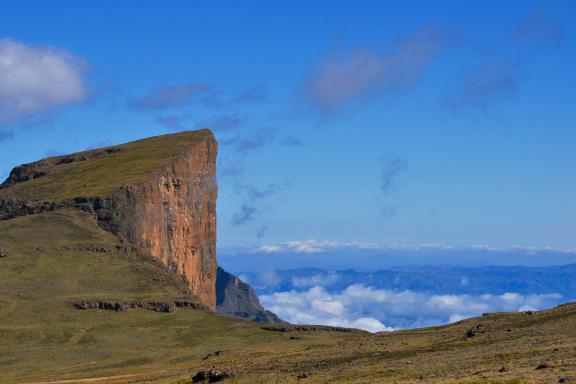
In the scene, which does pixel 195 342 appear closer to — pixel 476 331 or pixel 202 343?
pixel 202 343

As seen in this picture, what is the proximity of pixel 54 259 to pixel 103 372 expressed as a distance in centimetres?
6749

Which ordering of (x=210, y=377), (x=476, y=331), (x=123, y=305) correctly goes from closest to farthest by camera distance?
(x=210, y=377)
(x=476, y=331)
(x=123, y=305)

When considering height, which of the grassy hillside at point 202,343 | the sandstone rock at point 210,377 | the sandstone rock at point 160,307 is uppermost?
the sandstone rock at point 160,307

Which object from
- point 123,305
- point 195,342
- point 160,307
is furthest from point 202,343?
point 123,305

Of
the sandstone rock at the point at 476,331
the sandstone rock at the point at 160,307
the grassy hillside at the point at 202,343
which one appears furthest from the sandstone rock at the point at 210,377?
the sandstone rock at the point at 160,307

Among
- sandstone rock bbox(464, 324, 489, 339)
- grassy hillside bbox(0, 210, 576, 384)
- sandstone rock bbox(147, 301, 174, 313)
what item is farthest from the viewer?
sandstone rock bbox(147, 301, 174, 313)

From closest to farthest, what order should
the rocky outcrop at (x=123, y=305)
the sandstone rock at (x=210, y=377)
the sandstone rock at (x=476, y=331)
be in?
the sandstone rock at (x=210, y=377), the sandstone rock at (x=476, y=331), the rocky outcrop at (x=123, y=305)

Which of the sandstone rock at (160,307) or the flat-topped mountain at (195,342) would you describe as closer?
the flat-topped mountain at (195,342)

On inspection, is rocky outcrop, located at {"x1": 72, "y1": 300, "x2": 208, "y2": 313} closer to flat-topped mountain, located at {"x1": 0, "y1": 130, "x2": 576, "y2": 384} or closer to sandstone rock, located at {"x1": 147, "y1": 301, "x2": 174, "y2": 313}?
sandstone rock, located at {"x1": 147, "y1": 301, "x2": 174, "y2": 313}

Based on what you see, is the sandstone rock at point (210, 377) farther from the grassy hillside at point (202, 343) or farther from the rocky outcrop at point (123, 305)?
the rocky outcrop at point (123, 305)

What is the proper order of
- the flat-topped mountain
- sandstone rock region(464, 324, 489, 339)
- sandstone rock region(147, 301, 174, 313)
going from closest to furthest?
the flat-topped mountain → sandstone rock region(464, 324, 489, 339) → sandstone rock region(147, 301, 174, 313)

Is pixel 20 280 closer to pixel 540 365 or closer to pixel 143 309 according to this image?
pixel 143 309

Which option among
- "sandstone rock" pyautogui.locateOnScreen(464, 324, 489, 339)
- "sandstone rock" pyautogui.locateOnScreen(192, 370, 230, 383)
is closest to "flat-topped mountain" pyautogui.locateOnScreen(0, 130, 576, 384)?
"sandstone rock" pyautogui.locateOnScreen(192, 370, 230, 383)

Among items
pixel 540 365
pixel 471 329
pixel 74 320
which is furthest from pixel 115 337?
pixel 540 365
